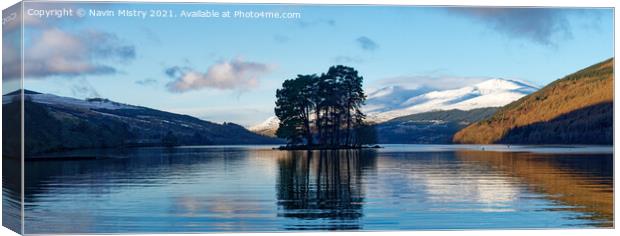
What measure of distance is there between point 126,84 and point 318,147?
331 inches

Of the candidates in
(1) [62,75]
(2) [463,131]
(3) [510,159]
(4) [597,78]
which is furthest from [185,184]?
(3) [510,159]

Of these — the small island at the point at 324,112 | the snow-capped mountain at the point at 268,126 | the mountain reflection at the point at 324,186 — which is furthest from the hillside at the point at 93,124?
the mountain reflection at the point at 324,186

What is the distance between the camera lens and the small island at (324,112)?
24.6 m

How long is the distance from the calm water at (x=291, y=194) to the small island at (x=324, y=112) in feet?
2.11

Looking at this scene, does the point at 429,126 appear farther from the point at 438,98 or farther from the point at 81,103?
the point at 81,103

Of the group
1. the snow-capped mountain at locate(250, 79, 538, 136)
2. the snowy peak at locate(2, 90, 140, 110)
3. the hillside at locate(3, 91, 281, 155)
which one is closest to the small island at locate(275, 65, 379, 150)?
the snow-capped mountain at locate(250, 79, 538, 136)

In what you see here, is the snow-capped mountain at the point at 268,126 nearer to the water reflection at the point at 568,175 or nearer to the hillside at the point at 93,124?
the hillside at the point at 93,124

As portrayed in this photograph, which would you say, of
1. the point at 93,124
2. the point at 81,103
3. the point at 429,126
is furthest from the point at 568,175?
the point at 81,103

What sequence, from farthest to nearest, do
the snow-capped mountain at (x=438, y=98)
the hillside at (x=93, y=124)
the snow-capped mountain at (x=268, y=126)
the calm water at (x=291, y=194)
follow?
1. the snow-capped mountain at (x=438, y=98)
2. the snow-capped mountain at (x=268, y=126)
3. the hillside at (x=93, y=124)
4. the calm water at (x=291, y=194)

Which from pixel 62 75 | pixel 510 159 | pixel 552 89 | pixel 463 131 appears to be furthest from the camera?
pixel 510 159

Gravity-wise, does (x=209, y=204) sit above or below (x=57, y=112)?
below

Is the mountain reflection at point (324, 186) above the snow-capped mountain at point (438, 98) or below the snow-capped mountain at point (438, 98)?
below

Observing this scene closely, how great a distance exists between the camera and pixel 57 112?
22.6 metres

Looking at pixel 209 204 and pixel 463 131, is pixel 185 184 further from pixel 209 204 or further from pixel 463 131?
pixel 463 131
